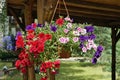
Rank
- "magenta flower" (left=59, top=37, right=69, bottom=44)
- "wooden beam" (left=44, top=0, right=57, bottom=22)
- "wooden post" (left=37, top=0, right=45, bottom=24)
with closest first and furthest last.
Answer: "magenta flower" (left=59, top=37, right=69, bottom=44)
"wooden beam" (left=44, top=0, right=57, bottom=22)
"wooden post" (left=37, top=0, right=45, bottom=24)

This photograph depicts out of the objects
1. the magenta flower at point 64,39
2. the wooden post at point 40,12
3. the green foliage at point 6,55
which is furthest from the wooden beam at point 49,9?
the green foliage at point 6,55

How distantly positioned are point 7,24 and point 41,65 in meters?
22.6

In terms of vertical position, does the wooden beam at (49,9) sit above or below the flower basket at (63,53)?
above

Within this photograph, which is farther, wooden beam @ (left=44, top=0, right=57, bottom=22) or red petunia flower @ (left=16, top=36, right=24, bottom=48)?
wooden beam @ (left=44, top=0, right=57, bottom=22)

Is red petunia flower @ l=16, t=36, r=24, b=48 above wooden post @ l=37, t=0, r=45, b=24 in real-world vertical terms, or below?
below

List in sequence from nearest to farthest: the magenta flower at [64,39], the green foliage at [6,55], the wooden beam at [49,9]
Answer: the magenta flower at [64,39], the wooden beam at [49,9], the green foliage at [6,55]

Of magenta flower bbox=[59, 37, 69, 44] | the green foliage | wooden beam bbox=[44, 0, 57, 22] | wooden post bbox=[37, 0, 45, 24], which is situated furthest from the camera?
the green foliage

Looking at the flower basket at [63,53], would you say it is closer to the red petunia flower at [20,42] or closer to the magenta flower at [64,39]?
the magenta flower at [64,39]

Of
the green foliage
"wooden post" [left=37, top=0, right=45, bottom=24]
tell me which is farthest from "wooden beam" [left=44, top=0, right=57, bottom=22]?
the green foliage

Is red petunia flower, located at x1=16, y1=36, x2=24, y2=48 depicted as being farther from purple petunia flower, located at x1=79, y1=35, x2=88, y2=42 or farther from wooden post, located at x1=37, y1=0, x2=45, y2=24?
wooden post, located at x1=37, y1=0, x2=45, y2=24

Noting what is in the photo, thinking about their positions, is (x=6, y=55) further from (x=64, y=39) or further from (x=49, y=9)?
(x=64, y=39)

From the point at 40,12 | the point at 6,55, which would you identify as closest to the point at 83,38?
the point at 40,12

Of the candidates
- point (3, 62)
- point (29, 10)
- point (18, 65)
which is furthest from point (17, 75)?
point (18, 65)

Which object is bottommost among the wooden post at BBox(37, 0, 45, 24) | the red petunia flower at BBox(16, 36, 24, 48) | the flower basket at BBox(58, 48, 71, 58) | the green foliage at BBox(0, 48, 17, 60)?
the green foliage at BBox(0, 48, 17, 60)
